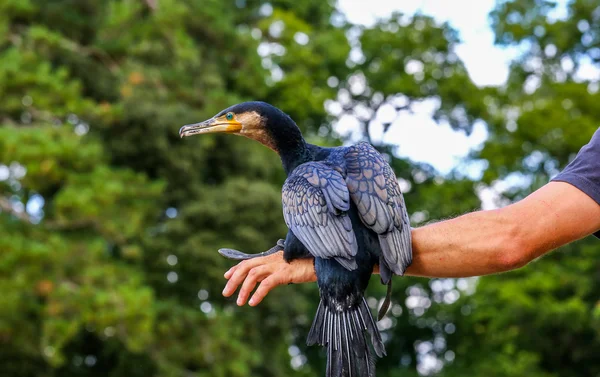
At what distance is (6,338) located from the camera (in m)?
13.0

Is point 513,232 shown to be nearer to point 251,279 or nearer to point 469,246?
point 469,246

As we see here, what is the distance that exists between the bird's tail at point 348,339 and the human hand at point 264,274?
128 millimetres

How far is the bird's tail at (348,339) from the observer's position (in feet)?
7.51

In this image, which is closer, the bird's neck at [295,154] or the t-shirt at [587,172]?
the t-shirt at [587,172]

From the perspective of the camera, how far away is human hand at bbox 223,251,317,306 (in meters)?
2.41

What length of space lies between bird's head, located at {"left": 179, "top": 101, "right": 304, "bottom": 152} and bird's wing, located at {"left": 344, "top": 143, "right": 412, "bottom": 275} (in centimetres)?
24

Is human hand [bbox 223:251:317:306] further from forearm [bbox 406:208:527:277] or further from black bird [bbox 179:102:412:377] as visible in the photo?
forearm [bbox 406:208:527:277]

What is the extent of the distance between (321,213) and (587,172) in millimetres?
702

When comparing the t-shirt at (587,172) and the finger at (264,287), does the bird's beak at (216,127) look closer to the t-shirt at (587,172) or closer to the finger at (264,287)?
the finger at (264,287)

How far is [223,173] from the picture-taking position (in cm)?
1605

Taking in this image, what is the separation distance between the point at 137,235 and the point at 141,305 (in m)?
2.05

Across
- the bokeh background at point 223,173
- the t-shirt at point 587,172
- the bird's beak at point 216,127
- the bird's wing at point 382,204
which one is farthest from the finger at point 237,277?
the bokeh background at point 223,173

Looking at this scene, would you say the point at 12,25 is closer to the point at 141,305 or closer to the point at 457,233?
the point at 141,305

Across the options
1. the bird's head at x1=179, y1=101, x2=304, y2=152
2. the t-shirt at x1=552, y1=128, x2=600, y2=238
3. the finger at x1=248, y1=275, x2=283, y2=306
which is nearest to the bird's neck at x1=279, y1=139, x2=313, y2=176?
the bird's head at x1=179, y1=101, x2=304, y2=152
